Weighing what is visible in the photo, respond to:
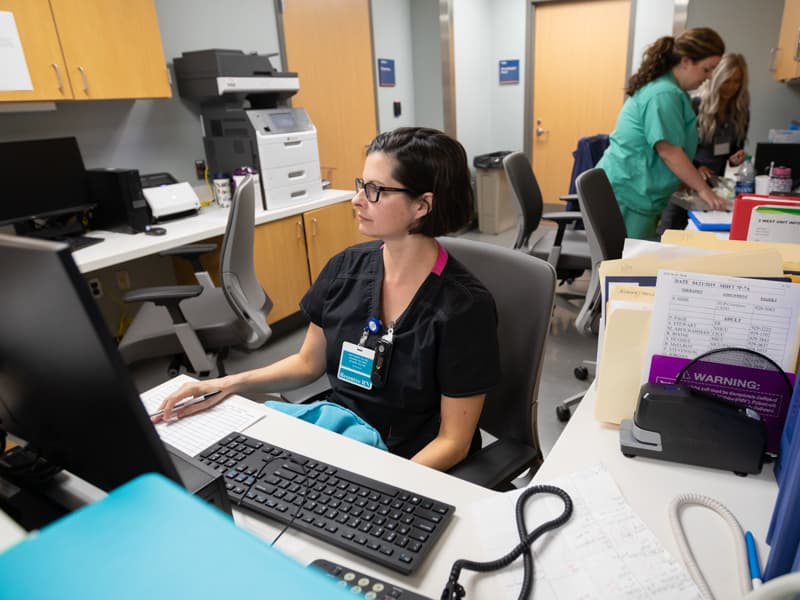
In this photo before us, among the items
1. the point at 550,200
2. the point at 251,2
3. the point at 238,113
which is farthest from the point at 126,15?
the point at 550,200

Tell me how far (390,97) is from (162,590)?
4.99 meters

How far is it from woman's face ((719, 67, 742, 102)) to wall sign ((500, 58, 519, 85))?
8.93 ft

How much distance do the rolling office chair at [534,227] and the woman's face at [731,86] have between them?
3.85 feet

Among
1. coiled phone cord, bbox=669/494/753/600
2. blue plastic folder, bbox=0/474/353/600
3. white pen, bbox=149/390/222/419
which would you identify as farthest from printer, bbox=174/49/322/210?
blue plastic folder, bbox=0/474/353/600

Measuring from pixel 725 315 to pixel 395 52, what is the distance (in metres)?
4.62

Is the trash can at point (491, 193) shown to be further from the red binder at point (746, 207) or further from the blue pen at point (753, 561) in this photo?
the blue pen at point (753, 561)

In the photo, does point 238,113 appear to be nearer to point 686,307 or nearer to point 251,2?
point 251,2

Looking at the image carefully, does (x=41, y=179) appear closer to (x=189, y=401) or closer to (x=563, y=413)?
(x=189, y=401)

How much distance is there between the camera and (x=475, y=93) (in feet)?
17.9

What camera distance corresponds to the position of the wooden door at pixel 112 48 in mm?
2414

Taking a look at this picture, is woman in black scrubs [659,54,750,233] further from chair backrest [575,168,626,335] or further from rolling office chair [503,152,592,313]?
chair backrest [575,168,626,335]

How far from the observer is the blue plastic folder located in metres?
0.31

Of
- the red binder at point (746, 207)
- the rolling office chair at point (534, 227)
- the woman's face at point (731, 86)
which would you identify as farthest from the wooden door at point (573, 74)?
the red binder at point (746, 207)

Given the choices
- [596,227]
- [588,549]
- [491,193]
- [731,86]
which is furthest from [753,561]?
[491,193]
